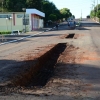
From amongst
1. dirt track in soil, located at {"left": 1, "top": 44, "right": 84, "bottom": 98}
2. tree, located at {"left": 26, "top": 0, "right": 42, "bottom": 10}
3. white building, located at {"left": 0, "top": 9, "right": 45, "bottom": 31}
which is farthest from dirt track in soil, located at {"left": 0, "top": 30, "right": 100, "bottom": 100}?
tree, located at {"left": 26, "top": 0, "right": 42, "bottom": 10}

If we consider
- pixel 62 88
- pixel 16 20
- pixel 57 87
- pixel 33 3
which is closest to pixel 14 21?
pixel 16 20

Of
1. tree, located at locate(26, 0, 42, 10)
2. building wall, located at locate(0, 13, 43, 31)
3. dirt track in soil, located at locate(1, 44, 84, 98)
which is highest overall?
tree, located at locate(26, 0, 42, 10)

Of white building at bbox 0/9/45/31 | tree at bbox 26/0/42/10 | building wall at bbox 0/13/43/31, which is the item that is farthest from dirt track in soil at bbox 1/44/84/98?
tree at bbox 26/0/42/10

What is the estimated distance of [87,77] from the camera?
11570 mm

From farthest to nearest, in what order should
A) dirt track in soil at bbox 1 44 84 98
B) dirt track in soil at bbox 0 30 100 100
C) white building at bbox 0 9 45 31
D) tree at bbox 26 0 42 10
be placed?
tree at bbox 26 0 42 10, white building at bbox 0 9 45 31, dirt track in soil at bbox 1 44 84 98, dirt track in soil at bbox 0 30 100 100

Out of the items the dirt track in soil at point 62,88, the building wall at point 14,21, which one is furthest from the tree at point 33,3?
the dirt track in soil at point 62,88

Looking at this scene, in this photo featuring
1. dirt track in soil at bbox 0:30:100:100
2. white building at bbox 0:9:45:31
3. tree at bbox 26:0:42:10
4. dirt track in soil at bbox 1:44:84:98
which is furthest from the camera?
tree at bbox 26:0:42:10

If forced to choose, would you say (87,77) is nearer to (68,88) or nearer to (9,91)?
(68,88)

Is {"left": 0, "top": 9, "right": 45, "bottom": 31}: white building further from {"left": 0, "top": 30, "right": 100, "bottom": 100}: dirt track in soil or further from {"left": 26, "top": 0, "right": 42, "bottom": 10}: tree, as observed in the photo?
{"left": 0, "top": 30, "right": 100, "bottom": 100}: dirt track in soil

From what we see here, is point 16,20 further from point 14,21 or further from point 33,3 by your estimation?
point 33,3

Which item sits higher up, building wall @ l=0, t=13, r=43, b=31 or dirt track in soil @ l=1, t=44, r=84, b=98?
building wall @ l=0, t=13, r=43, b=31

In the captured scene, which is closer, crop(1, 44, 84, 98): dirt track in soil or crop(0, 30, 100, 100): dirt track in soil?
crop(0, 30, 100, 100): dirt track in soil

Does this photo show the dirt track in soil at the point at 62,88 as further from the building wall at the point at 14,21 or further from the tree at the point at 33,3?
the tree at the point at 33,3

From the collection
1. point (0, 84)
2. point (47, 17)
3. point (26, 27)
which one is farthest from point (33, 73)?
point (47, 17)
